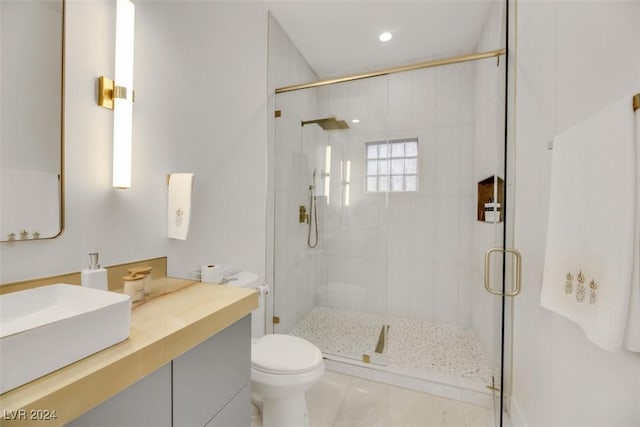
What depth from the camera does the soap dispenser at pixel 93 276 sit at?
0.92m

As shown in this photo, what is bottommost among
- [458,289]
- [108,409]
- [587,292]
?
[458,289]

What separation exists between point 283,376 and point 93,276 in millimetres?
901

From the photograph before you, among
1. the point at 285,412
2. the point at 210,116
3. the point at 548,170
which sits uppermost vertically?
the point at 210,116

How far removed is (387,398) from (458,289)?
53.1 inches

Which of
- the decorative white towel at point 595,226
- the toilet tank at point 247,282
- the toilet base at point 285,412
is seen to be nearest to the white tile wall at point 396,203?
the toilet tank at point 247,282

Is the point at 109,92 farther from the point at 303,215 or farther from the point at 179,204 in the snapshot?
the point at 303,215

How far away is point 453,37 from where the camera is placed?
8.11 ft

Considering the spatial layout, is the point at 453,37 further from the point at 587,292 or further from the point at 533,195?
the point at 587,292

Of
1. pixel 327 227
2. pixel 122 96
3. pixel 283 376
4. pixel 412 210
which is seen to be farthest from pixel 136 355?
pixel 412 210

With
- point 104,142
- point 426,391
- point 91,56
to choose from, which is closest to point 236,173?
point 104,142

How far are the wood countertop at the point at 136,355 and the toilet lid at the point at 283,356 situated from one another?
0.45 meters

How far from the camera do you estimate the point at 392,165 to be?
2570mm

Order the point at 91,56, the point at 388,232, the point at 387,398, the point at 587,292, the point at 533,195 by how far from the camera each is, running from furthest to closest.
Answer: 1. the point at 388,232
2. the point at 387,398
3. the point at 533,195
4. the point at 91,56
5. the point at 587,292

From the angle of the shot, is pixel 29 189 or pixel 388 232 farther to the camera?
pixel 388 232
